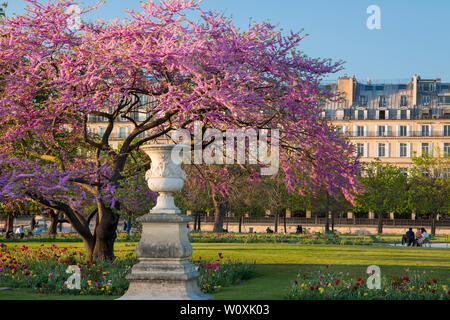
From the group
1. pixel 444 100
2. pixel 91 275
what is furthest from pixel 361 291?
pixel 444 100

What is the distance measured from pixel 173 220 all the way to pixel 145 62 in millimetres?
5403

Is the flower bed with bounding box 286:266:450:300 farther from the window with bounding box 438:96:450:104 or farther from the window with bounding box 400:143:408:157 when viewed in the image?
the window with bounding box 438:96:450:104

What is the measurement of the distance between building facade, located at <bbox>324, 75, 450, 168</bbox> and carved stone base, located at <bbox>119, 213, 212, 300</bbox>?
260ft

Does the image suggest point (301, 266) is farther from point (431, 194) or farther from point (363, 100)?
point (363, 100)

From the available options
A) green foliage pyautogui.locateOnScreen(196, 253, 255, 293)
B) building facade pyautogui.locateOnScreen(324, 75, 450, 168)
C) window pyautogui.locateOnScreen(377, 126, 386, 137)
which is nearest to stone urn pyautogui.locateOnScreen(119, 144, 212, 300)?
green foliage pyautogui.locateOnScreen(196, 253, 255, 293)

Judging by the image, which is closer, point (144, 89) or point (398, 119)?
point (144, 89)

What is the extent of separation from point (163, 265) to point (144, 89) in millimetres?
7498

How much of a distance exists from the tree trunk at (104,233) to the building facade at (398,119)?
2904 inches

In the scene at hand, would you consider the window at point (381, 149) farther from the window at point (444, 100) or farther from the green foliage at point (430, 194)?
the green foliage at point (430, 194)

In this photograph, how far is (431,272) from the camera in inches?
681

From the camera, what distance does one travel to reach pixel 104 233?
1875 cm

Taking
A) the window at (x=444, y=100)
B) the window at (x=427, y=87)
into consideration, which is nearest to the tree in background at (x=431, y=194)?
the window at (x=444, y=100)
